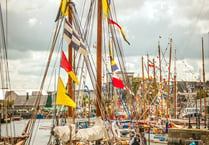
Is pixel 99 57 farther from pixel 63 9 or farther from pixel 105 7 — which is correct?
pixel 105 7

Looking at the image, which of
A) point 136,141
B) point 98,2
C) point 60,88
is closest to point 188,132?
point 136,141

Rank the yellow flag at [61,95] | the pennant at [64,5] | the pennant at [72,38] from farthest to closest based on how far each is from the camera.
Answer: the pennant at [64,5] < the pennant at [72,38] < the yellow flag at [61,95]

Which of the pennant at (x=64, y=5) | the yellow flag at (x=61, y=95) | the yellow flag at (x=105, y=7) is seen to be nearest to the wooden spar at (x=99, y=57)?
the yellow flag at (x=105, y=7)

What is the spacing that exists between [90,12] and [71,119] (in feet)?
20.7

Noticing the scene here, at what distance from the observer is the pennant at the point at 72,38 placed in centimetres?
1398

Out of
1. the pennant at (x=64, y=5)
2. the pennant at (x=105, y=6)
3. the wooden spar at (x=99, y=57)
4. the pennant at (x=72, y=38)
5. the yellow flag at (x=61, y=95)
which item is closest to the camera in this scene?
the yellow flag at (x=61, y=95)

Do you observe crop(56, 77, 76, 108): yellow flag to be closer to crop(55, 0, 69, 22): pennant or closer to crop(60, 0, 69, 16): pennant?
crop(55, 0, 69, 22): pennant

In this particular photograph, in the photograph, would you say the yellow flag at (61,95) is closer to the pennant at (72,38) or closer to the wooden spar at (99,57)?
the pennant at (72,38)

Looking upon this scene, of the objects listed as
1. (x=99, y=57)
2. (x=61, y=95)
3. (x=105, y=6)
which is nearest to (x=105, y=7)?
(x=105, y=6)

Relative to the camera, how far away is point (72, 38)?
560 inches

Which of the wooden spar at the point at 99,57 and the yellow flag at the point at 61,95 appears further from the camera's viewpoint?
the wooden spar at the point at 99,57

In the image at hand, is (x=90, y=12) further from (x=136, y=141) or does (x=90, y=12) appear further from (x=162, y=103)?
(x=162, y=103)

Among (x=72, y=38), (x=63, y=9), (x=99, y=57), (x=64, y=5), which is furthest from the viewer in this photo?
(x=99, y=57)

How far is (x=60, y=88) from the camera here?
42.5 feet
